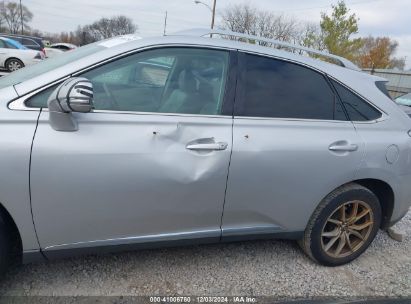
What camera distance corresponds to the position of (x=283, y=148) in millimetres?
2375

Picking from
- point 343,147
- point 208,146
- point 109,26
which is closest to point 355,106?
point 343,147

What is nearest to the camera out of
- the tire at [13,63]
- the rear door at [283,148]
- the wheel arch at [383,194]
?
the rear door at [283,148]

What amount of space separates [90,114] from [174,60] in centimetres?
67

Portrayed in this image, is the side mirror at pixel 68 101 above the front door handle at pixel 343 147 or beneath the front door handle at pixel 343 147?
above

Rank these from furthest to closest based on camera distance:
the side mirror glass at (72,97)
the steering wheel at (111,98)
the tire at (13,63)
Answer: the tire at (13,63) → the steering wheel at (111,98) → the side mirror glass at (72,97)

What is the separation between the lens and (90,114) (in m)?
2.02

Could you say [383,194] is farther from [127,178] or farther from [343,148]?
[127,178]

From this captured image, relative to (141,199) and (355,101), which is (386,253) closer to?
(355,101)

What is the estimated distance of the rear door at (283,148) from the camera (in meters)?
2.32

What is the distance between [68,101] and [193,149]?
2.53ft

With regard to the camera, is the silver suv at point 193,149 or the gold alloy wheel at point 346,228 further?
the gold alloy wheel at point 346,228

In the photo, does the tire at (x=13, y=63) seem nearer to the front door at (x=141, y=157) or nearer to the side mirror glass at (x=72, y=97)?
the front door at (x=141, y=157)

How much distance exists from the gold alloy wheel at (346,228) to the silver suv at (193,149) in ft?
0.04

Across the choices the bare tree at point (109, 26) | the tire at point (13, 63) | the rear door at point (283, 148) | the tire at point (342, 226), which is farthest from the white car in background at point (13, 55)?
the bare tree at point (109, 26)
